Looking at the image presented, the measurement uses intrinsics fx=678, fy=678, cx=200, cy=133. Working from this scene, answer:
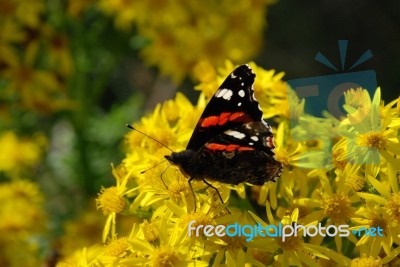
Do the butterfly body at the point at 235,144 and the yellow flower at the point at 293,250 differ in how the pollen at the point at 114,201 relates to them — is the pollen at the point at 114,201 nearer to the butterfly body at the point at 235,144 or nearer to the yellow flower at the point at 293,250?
the butterfly body at the point at 235,144

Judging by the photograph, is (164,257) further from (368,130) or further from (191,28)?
(191,28)

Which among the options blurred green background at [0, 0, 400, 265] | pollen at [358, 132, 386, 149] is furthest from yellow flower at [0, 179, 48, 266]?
pollen at [358, 132, 386, 149]

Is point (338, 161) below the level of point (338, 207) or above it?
above

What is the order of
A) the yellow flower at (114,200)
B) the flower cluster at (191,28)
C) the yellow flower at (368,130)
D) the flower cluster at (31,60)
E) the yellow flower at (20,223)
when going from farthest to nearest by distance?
the flower cluster at (191,28) → the flower cluster at (31,60) → the yellow flower at (20,223) → the yellow flower at (114,200) → the yellow flower at (368,130)

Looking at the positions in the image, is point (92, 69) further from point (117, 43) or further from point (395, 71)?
point (395, 71)

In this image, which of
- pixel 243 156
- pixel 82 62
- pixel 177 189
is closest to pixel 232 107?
pixel 243 156

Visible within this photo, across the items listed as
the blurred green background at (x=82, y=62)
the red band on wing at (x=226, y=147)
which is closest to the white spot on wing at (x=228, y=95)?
the red band on wing at (x=226, y=147)
